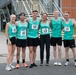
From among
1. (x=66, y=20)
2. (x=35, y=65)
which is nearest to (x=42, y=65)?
(x=35, y=65)

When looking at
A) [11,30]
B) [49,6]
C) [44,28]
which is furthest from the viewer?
[49,6]

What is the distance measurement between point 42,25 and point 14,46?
121 centimetres

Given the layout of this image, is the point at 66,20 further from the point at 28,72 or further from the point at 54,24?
the point at 28,72

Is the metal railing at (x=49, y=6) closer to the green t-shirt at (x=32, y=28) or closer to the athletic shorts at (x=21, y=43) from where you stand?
the green t-shirt at (x=32, y=28)

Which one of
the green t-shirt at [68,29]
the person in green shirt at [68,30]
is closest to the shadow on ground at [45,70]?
the person in green shirt at [68,30]

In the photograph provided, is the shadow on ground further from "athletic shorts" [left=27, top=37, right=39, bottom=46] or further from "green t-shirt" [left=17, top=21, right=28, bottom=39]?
"green t-shirt" [left=17, top=21, right=28, bottom=39]

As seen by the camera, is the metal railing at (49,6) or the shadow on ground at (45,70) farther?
the metal railing at (49,6)

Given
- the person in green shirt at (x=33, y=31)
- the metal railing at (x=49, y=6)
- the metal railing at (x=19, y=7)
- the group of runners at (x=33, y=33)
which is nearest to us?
the group of runners at (x=33, y=33)

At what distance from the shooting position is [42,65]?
34.7ft

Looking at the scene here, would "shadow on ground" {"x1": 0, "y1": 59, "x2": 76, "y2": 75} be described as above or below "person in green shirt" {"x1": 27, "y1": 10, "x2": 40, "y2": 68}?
below

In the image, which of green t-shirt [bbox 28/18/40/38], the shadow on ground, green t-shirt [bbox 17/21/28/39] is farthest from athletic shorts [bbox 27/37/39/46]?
the shadow on ground

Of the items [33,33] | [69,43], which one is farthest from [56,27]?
[33,33]

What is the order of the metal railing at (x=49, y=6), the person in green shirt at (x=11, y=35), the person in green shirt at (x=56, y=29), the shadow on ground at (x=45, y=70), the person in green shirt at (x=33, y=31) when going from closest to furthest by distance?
the shadow on ground at (x=45, y=70)
the person in green shirt at (x=11, y=35)
the person in green shirt at (x=33, y=31)
the person in green shirt at (x=56, y=29)
the metal railing at (x=49, y=6)

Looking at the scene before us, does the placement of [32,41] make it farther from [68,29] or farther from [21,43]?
[68,29]
